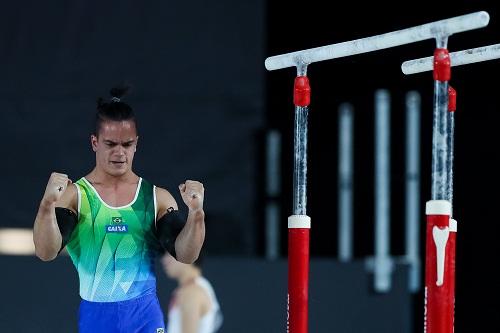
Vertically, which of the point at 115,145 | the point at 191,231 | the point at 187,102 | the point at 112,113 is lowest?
the point at 191,231

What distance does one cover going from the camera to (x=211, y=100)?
8.30m

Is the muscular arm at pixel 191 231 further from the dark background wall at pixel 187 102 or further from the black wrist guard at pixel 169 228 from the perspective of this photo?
the dark background wall at pixel 187 102

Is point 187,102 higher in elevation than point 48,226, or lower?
higher

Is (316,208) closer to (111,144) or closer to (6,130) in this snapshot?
(6,130)

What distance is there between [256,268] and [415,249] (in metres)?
1.82

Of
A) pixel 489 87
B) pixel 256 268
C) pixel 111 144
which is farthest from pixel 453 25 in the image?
pixel 489 87

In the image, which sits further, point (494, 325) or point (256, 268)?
point (494, 325)

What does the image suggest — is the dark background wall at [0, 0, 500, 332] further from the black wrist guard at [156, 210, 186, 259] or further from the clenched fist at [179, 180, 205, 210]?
the clenched fist at [179, 180, 205, 210]

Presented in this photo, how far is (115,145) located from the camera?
4.52m

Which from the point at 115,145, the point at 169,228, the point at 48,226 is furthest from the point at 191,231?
the point at 48,226

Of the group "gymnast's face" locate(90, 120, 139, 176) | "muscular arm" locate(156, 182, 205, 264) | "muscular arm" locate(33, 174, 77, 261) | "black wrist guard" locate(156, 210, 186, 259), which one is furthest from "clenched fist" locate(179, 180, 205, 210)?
"muscular arm" locate(33, 174, 77, 261)

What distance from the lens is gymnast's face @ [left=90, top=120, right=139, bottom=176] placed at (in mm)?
4516

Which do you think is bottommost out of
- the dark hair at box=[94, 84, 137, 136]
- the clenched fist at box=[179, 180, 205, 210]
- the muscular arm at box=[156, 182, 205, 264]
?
the muscular arm at box=[156, 182, 205, 264]

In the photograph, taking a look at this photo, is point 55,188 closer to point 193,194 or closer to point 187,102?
point 193,194
